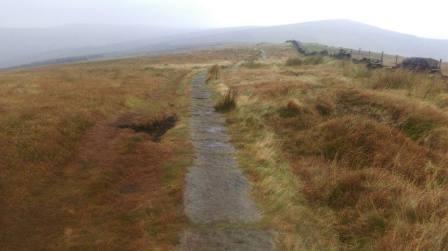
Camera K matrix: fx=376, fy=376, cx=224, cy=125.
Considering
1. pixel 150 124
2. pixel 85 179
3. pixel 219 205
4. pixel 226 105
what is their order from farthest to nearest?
pixel 226 105 → pixel 150 124 → pixel 85 179 → pixel 219 205

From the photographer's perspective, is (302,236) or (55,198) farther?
(55,198)

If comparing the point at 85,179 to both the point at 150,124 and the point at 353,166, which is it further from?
the point at 353,166

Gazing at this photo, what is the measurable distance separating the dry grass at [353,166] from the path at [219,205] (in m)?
0.48

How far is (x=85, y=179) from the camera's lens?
11.2 m

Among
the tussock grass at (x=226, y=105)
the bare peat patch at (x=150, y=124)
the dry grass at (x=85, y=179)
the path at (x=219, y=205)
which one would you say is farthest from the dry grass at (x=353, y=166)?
the bare peat patch at (x=150, y=124)

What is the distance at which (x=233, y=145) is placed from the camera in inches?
602

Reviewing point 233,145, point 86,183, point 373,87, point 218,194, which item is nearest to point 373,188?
point 218,194

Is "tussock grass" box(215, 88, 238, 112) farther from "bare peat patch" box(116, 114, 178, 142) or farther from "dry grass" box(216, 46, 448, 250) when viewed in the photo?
"bare peat patch" box(116, 114, 178, 142)

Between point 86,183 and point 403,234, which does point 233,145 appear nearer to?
point 86,183

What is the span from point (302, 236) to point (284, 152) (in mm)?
5748

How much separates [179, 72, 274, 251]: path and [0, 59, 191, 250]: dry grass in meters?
0.39

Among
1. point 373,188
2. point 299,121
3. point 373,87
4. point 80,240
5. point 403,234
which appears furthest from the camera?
point 373,87

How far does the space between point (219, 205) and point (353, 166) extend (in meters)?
4.66

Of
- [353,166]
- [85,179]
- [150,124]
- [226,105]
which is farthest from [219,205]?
[226,105]
